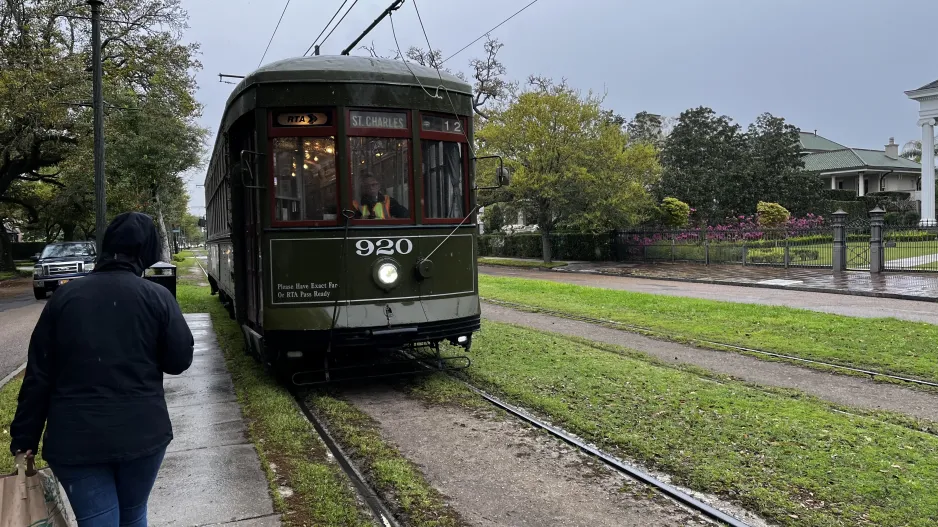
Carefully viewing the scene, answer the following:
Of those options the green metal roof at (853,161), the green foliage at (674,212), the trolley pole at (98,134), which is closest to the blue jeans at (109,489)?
the trolley pole at (98,134)

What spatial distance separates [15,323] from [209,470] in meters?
13.6

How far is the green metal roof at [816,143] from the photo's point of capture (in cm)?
7000

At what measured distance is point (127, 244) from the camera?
3.10 meters

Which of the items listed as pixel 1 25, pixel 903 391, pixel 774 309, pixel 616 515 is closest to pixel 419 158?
pixel 616 515

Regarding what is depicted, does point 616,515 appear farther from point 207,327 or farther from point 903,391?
point 207,327

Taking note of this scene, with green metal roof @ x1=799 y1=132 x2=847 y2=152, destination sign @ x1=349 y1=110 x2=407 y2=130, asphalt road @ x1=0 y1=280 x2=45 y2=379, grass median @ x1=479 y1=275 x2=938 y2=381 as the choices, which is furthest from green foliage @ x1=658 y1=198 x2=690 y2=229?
green metal roof @ x1=799 y1=132 x2=847 y2=152

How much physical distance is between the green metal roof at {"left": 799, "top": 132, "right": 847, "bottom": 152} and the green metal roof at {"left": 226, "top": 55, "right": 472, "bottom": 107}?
69807mm

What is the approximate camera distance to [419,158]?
7859 millimetres

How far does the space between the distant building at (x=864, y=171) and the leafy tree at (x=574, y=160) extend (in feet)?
110

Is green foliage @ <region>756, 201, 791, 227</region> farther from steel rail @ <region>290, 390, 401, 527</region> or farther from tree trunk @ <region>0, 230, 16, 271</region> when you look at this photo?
tree trunk @ <region>0, 230, 16, 271</region>

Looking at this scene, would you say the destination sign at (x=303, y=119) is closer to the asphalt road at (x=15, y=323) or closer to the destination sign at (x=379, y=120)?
the destination sign at (x=379, y=120)

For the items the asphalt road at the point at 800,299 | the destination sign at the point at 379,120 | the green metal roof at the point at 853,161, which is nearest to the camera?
the destination sign at the point at 379,120

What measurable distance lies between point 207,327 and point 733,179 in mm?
35078

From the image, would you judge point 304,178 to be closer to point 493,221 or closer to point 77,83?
point 77,83
